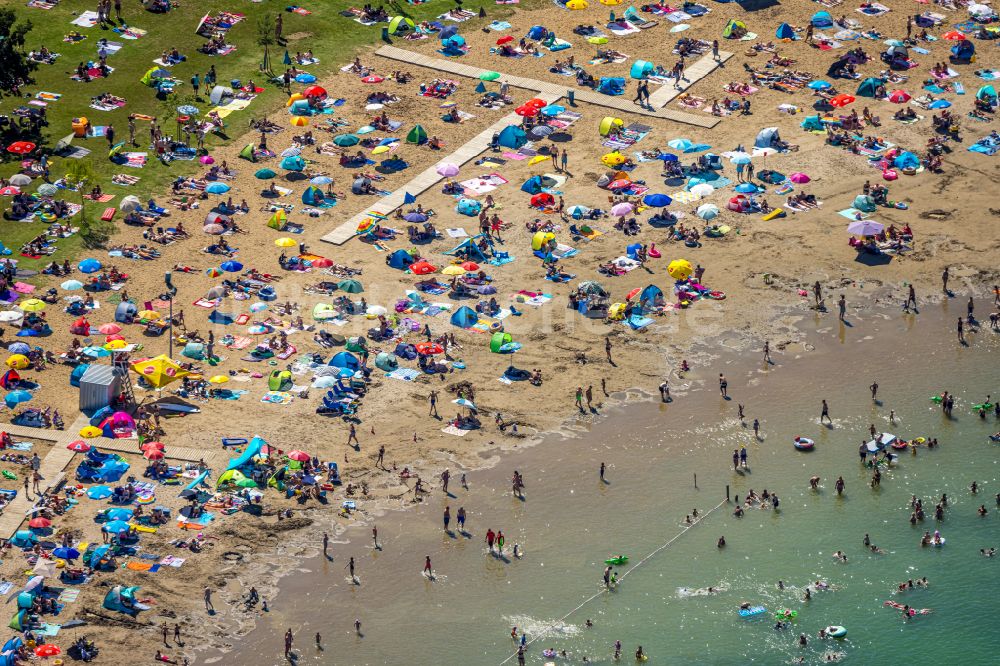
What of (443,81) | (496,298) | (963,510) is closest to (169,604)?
(496,298)

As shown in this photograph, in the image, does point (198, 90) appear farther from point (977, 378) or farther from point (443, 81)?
point (977, 378)

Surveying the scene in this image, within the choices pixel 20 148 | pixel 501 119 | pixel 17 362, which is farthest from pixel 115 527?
pixel 501 119

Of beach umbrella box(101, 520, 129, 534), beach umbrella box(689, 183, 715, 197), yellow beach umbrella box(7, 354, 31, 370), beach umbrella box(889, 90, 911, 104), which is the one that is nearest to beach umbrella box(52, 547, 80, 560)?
beach umbrella box(101, 520, 129, 534)

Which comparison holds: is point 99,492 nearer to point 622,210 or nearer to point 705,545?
point 705,545

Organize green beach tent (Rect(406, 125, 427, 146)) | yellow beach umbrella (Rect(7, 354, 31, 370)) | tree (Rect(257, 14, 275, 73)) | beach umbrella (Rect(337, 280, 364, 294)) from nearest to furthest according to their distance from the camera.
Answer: yellow beach umbrella (Rect(7, 354, 31, 370)) → beach umbrella (Rect(337, 280, 364, 294)) → green beach tent (Rect(406, 125, 427, 146)) → tree (Rect(257, 14, 275, 73))

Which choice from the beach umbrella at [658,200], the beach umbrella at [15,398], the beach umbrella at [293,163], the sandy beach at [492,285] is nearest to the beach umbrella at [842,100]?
the sandy beach at [492,285]

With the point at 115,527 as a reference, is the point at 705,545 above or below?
below

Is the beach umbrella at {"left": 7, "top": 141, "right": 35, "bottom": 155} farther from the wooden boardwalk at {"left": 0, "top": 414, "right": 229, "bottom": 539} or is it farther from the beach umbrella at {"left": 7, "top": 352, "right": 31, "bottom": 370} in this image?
the wooden boardwalk at {"left": 0, "top": 414, "right": 229, "bottom": 539}
